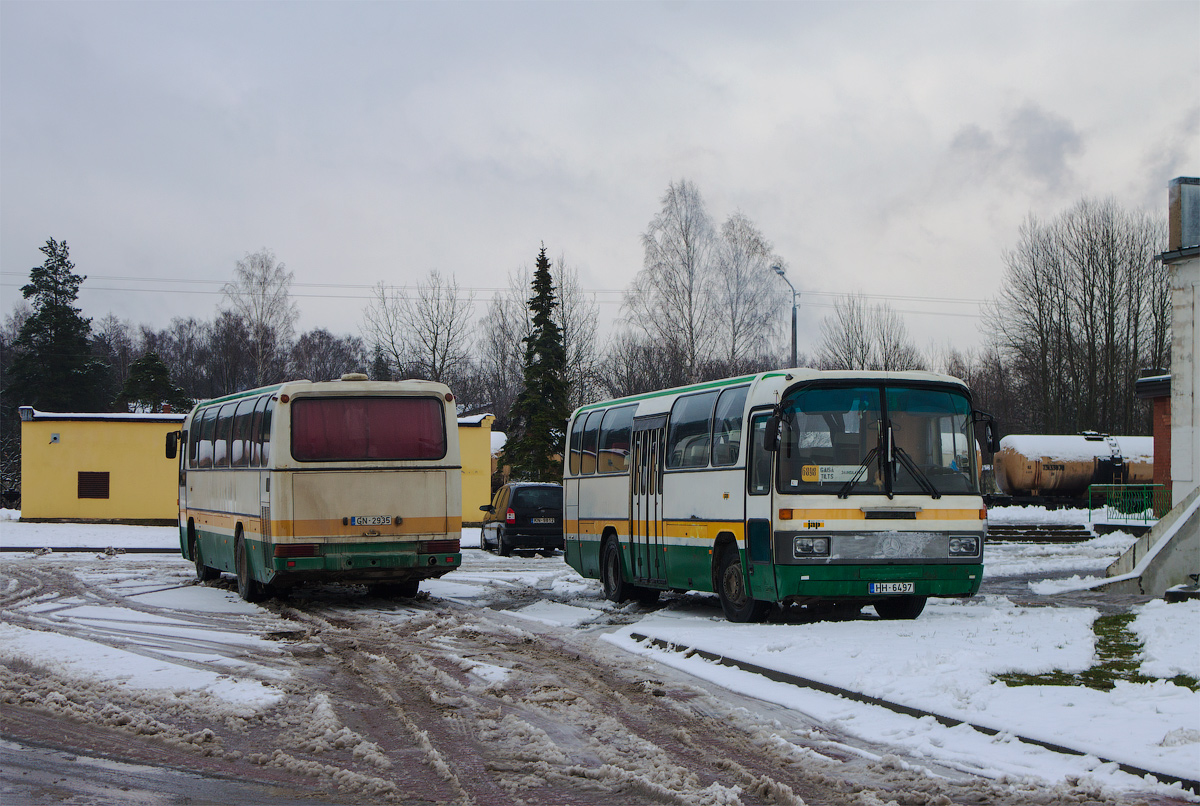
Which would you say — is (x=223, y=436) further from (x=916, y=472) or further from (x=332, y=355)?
(x=332, y=355)

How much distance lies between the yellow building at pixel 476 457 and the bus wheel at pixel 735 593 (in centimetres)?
2827

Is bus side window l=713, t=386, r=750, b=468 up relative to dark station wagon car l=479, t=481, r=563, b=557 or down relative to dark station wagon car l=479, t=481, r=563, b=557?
up

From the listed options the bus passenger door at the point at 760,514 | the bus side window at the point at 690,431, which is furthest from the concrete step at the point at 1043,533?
the bus passenger door at the point at 760,514

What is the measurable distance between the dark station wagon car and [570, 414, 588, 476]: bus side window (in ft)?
31.4

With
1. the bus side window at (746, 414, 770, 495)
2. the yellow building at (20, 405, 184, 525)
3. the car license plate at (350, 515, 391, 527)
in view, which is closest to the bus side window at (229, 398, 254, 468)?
the car license plate at (350, 515, 391, 527)

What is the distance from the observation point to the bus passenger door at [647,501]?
16.1 meters

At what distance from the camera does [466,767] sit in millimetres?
7055

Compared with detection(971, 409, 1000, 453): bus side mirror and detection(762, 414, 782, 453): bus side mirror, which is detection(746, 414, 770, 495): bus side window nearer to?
detection(762, 414, 782, 453): bus side mirror

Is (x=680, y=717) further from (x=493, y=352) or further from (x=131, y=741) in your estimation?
(x=493, y=352)

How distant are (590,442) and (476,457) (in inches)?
974

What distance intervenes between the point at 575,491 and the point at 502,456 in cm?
3297

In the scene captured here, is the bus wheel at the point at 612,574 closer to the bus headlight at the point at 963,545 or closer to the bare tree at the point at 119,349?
the bus headlight at the point at 963,545

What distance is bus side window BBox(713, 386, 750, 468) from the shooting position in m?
14.2

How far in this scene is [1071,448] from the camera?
45312 millimetres
